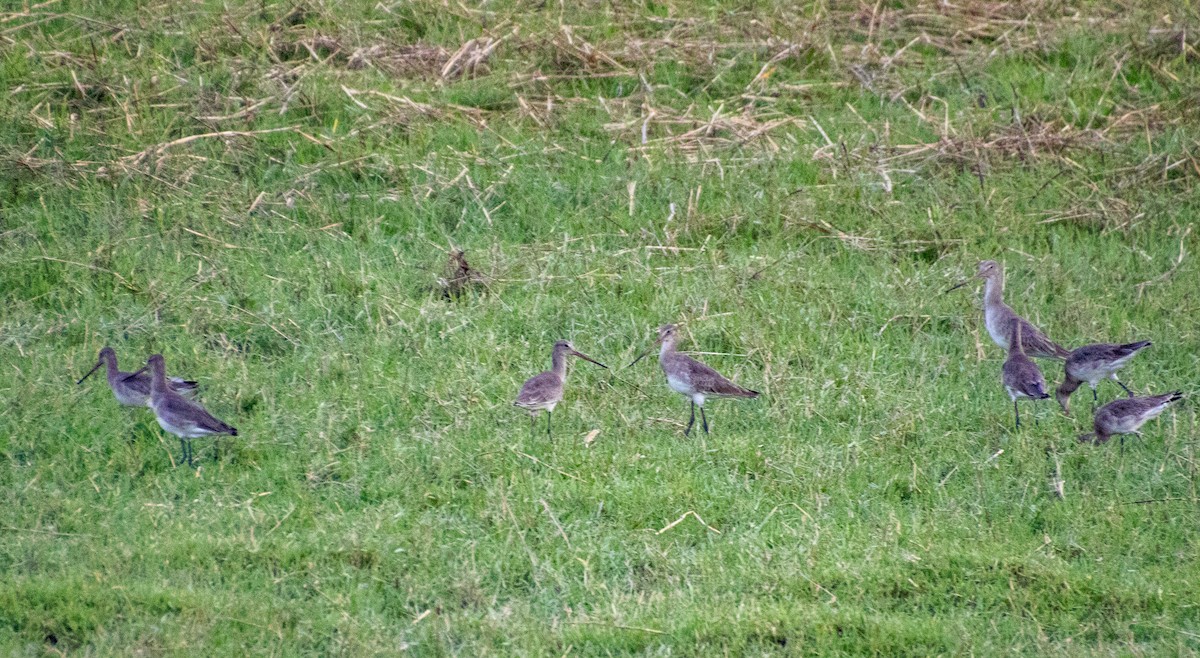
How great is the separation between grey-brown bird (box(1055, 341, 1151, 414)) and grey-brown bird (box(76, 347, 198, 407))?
5399 mm

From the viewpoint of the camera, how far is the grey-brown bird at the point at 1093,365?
827cm

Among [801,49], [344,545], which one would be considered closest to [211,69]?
[801,49]

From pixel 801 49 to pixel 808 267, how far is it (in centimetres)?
366

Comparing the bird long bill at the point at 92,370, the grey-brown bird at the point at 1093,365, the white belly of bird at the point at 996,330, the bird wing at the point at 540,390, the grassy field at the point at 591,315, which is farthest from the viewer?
the white belly of bird at the point at 996,330

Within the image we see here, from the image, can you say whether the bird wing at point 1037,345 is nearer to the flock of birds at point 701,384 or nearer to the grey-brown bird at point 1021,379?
the flock of birds at point 701,384

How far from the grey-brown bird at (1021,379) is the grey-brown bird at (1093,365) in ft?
0.93

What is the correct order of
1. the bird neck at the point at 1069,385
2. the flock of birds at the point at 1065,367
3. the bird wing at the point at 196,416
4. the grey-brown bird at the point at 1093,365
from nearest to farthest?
the bird wing at the point at 196,416
the flock of birds at the point at 1065,367
the grey-brown bird at the point at 1093,365
the bird neck at the point at 1069,385

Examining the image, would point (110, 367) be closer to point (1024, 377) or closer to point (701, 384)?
point (701, 384)

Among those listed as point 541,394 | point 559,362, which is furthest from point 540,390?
point 559,362

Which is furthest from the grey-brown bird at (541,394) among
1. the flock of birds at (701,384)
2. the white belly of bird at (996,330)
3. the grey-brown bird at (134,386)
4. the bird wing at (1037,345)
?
the bird wing at (1037,345)

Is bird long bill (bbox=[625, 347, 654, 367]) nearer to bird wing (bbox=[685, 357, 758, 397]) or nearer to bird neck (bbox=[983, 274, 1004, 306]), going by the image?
bird wing (bbox=[685, 357, 758, 397])

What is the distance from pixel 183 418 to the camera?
7.50 m

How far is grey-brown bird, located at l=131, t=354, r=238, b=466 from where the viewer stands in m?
7.48

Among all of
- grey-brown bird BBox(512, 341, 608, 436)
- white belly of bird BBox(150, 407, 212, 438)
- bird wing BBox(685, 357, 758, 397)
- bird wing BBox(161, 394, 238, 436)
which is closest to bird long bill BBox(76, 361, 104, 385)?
white belly of bird BBox(150, 407, 212, 438)
